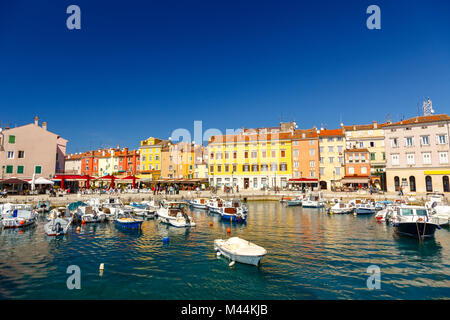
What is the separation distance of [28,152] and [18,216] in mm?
32604

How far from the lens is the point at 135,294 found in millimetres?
11625

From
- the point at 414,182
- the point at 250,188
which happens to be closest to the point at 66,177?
the point at 250,188

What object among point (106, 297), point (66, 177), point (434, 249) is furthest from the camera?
point (66, 177)

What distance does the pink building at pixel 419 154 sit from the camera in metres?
47.6

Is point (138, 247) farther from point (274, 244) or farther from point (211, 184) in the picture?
point (211, 184)

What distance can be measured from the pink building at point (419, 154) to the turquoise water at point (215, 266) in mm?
29181

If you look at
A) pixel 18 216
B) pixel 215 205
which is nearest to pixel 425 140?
pixel 215 205

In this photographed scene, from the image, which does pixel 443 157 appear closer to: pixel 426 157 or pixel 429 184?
pixel 426 157

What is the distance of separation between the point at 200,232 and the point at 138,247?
6.84 meters

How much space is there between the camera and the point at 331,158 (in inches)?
2517

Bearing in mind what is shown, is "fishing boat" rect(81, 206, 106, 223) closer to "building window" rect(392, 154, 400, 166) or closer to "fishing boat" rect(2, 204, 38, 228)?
"fishing boat" rect(2, 204, 38, 228)

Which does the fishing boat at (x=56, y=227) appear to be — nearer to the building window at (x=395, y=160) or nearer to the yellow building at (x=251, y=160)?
the yellow building at (x=251, y=160)

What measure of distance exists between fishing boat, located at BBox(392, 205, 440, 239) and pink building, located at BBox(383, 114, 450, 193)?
32493 mm

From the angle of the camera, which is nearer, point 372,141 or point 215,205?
point 215,205
